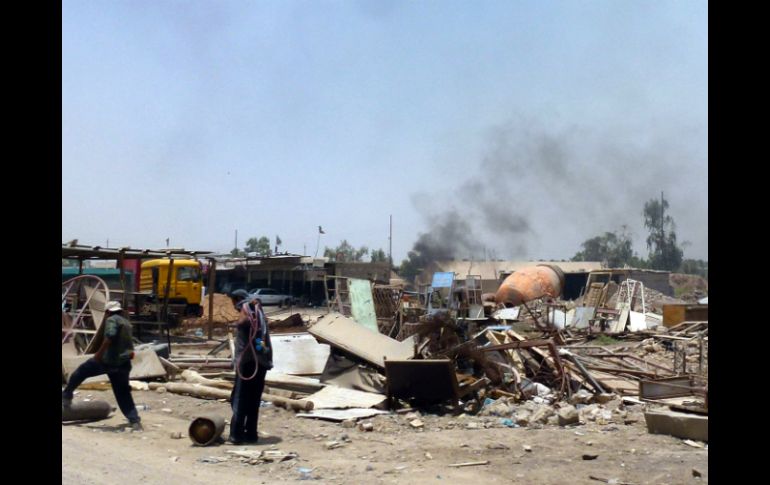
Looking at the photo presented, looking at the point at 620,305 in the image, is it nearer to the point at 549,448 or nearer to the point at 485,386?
the point at 485,386

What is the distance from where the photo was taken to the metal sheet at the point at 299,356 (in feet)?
40.9

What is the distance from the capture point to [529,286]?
110 ft

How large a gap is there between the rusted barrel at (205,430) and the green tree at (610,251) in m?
48.4

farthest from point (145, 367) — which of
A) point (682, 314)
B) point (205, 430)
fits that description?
point (682, 314)

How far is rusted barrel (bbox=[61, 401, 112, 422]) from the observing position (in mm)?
8711

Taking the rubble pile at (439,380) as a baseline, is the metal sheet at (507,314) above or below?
below

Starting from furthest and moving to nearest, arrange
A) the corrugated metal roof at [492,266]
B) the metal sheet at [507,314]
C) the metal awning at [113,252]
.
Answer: the corrugated metal roof at [492,266] < the metal sheet at [507,314] < the metal awning at [113,252]

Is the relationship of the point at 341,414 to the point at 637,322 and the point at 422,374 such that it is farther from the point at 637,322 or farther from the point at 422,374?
the point at 637,322

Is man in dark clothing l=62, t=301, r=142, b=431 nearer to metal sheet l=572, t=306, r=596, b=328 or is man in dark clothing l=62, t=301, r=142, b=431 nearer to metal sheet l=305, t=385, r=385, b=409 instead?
metal sheet l=305, t=385, r=385, b=409

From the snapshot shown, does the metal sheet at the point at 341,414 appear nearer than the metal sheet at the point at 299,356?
Yes

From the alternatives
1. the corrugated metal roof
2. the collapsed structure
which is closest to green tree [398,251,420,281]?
the corrugated metal roof

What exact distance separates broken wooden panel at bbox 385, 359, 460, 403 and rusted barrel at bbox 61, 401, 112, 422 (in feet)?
11.7

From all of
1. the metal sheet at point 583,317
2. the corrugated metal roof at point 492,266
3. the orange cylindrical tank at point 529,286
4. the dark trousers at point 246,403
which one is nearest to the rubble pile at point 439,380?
the dark trousers at point 246,403

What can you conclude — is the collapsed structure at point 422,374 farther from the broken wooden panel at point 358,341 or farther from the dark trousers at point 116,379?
the dark trousers at point 116,379
